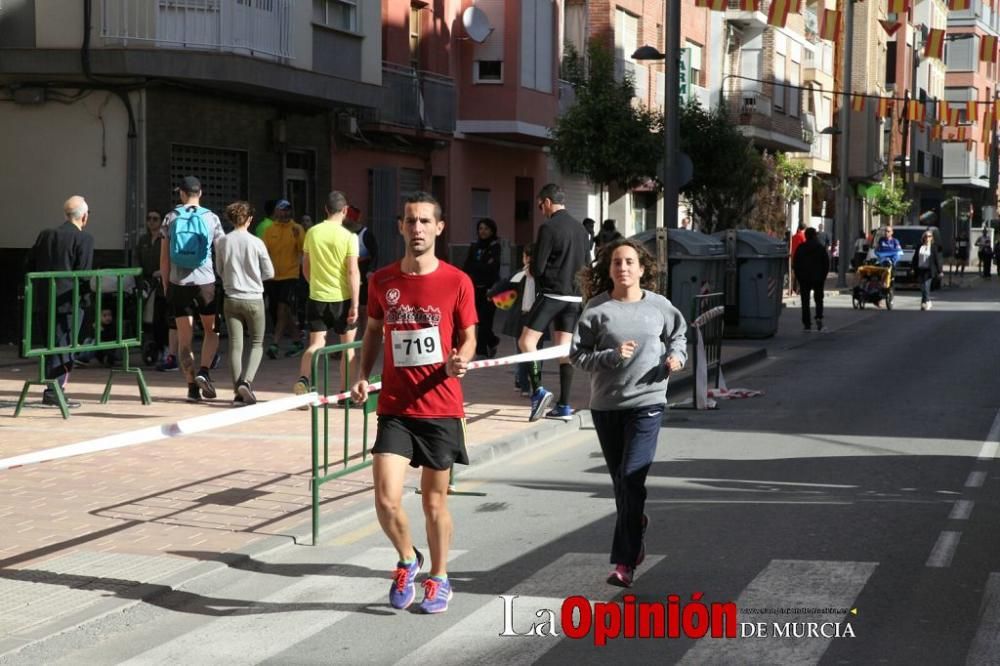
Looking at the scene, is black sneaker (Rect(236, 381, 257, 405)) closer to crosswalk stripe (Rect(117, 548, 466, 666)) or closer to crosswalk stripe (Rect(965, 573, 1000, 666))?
crosswalk stripe (Rect(117, 548, 466, 666))

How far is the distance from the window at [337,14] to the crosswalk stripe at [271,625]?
18.3 meters

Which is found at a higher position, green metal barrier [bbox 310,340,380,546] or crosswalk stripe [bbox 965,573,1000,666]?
green metal barrier [bbox 310,340,380,546]

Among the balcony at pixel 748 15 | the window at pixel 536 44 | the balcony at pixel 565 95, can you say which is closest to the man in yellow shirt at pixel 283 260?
the window at pixel 536 44

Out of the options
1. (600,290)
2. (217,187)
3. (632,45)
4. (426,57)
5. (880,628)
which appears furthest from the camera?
(632,45)

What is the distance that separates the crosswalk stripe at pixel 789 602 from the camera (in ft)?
19.5

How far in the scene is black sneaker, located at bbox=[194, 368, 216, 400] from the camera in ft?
46.6

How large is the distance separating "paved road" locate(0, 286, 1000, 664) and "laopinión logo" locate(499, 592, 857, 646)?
1.6 inches

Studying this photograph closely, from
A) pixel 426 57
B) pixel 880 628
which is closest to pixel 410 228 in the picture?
pixel 880 628

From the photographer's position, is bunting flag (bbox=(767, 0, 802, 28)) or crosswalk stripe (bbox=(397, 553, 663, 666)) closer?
crosswalk stripe (bbox=(397, 553, 663, 666))

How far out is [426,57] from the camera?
3080cm

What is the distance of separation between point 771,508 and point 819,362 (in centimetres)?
1102

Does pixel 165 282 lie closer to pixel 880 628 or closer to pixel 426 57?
pixel 880 628

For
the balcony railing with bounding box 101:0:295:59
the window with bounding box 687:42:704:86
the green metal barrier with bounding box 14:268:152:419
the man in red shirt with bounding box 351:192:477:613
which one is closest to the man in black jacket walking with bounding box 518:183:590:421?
the green metal barrier with bounding box 14:268:152:419

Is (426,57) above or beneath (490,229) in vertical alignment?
above
